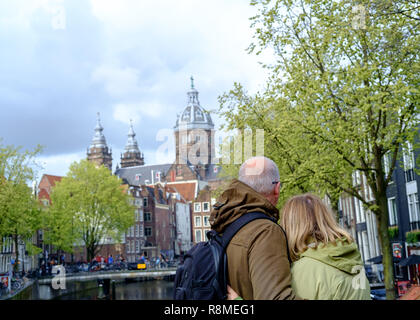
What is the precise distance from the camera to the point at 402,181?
98.6ft

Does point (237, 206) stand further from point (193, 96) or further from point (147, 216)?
point (147, 216)

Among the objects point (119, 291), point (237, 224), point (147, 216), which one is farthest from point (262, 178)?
point (147, 216)

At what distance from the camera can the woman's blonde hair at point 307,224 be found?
2863 mm

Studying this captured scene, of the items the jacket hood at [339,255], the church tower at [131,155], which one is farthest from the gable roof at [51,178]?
the jacket hood at [339,255]

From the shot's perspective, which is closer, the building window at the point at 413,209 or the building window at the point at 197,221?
the building window at the point at 197,221

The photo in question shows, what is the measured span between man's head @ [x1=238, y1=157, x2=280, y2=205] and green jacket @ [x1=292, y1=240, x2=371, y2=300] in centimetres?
36

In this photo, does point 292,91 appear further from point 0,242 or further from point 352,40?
point 0,242

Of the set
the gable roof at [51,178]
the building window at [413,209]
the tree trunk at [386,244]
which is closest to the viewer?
the tree trunk at [386,244]

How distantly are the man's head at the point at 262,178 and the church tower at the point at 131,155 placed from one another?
9564cm

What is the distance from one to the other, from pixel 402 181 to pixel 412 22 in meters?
16.1

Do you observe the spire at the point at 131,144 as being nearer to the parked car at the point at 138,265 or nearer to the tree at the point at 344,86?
the parked car at the point at 138,265

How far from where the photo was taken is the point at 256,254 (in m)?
2.63

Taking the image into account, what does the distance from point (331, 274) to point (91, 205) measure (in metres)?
54.8
